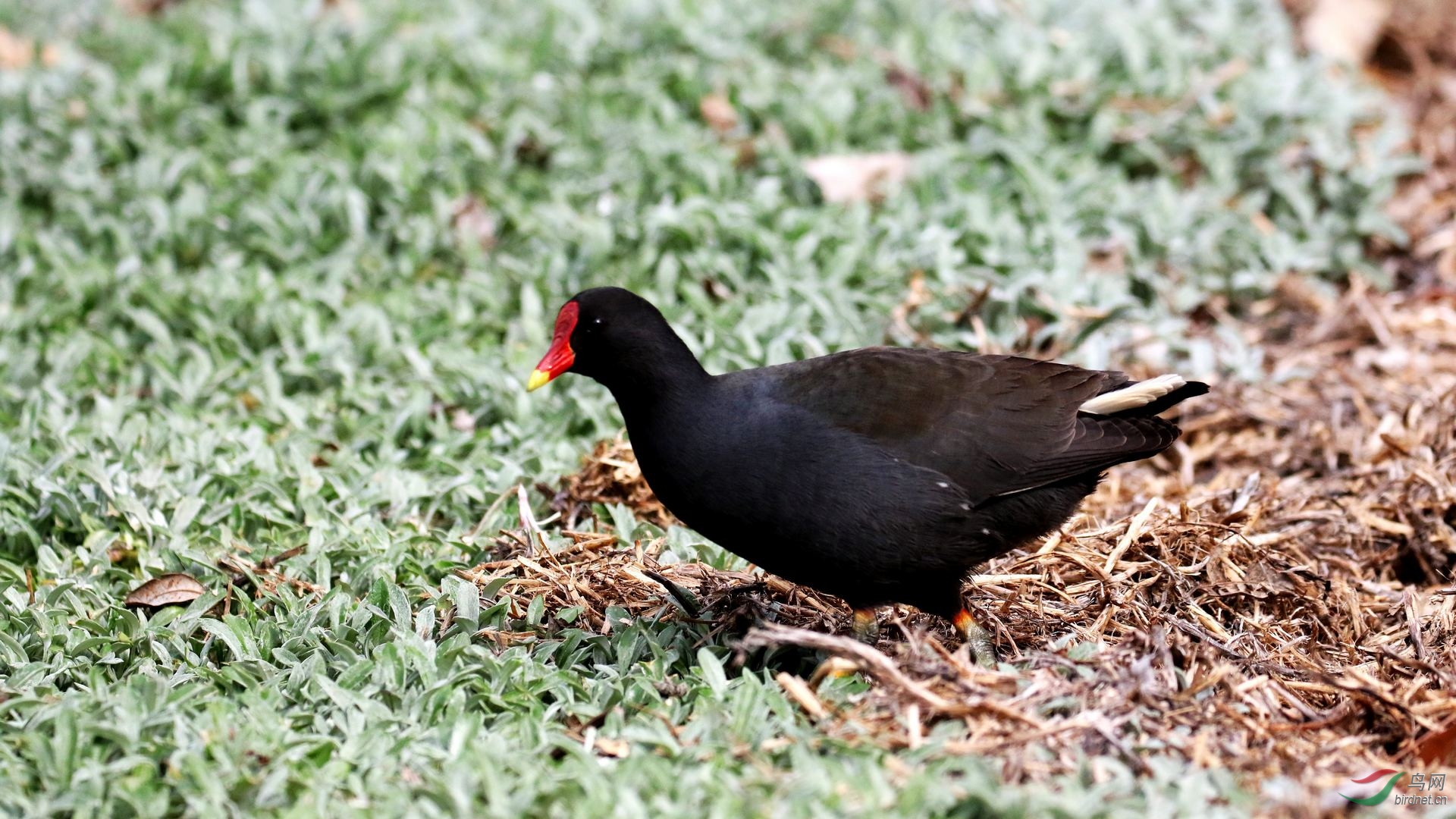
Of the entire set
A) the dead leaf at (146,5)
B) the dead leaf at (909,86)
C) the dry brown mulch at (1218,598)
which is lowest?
the dry brown mulch at (1218,598)

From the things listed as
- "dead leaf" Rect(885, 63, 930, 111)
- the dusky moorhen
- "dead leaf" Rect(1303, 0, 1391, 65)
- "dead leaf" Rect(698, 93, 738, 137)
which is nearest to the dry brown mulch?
the dusky moorhen

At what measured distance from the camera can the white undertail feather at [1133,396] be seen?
4027mm

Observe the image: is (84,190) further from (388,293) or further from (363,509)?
(363,509)

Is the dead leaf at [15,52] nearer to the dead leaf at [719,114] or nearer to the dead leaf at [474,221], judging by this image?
the dead leaf at [474,221]

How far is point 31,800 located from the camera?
317 cm

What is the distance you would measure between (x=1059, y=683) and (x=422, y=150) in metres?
4.44

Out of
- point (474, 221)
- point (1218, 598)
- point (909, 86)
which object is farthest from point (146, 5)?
point (1218, 598)

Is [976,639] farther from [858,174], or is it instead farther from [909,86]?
[909,86]

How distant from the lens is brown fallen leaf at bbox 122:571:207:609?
4.25 meters

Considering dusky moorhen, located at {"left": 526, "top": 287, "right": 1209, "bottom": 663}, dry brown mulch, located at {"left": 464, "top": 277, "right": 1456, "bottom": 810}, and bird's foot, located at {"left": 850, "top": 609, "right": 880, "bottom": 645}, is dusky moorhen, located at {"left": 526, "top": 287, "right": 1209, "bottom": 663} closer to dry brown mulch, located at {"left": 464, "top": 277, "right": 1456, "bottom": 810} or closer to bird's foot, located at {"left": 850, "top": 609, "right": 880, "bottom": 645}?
bird's foot, located at {"left": 850, "top": 609, "right": 880, "bottom": 645}

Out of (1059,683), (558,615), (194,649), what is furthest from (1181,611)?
(194,649)

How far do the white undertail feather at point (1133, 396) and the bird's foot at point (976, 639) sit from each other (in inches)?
25.5

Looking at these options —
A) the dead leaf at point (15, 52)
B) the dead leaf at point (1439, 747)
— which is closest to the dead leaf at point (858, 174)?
the dead leaf at point (1439, 747)

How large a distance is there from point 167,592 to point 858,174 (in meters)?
3.78
